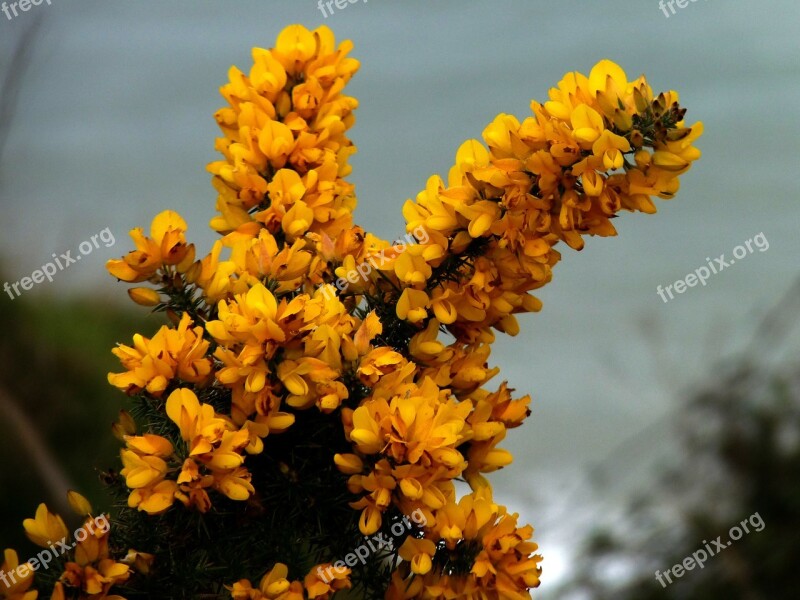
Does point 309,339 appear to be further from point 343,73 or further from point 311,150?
point 343,73

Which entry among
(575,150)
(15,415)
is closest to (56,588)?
(575,150)

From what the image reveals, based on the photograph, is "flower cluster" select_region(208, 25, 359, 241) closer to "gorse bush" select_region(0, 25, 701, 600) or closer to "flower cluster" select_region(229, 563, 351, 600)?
"gorse bush" select_region(0, 25, 701, 600)

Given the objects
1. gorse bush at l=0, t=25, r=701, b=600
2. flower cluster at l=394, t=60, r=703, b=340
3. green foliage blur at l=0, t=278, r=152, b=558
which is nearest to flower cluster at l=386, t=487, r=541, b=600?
gorse bush at l=0, t=25, r=701, b=600

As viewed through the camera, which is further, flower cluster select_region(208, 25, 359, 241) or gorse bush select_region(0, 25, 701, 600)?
flower cluster select_region(208, 25, 359, 241)

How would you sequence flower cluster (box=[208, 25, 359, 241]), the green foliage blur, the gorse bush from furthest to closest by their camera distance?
the green foliage blur, flower cluster (box=[208, 25, 359, 241]), the gorse bush

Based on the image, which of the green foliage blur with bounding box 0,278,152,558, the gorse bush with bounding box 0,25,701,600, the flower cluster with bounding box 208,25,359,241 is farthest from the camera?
the green foliage blur with bounding box 0,278,152,558

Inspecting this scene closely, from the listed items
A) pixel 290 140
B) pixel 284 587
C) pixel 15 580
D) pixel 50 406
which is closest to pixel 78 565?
pixel 15 580

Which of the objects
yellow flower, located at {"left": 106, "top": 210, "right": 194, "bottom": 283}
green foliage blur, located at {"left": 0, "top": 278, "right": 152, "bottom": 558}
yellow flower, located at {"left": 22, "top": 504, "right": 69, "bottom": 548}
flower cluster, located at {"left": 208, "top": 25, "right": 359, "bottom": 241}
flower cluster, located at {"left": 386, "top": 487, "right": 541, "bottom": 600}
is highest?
green foliage blur, located at {"left": 0, "top": 278, "right": 152, "bottom": 558}

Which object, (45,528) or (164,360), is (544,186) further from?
(45,528)

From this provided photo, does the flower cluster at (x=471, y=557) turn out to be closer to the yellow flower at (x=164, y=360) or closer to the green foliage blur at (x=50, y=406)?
the yellow flower at (x=164, y=360)

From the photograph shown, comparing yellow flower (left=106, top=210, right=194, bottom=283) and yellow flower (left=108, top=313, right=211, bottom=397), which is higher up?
yellow flower (left=106, top=210, right=194, bottom=283)
